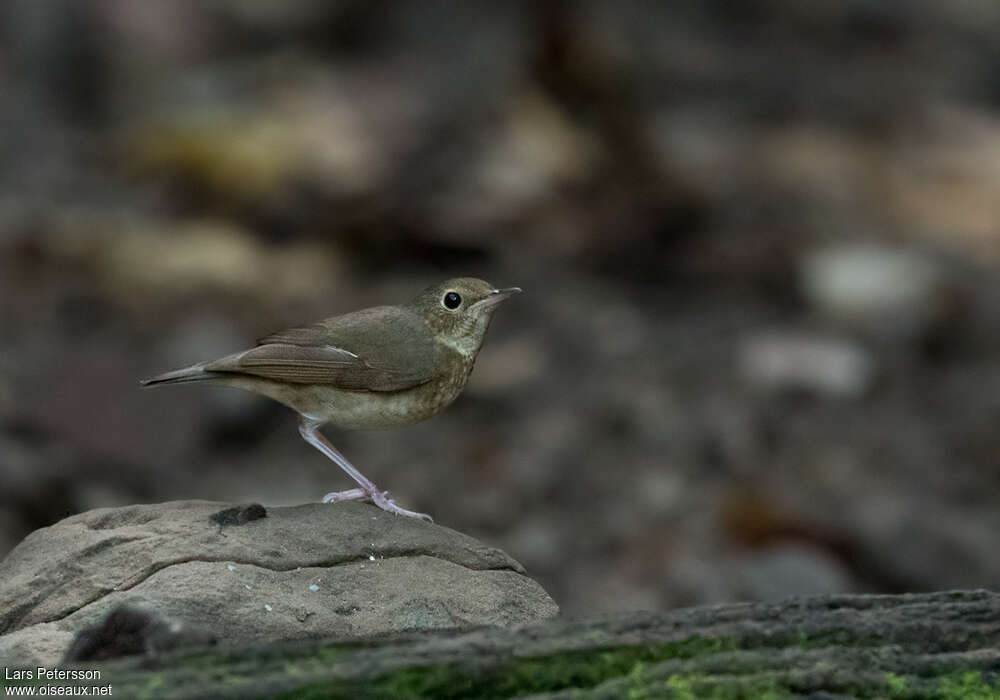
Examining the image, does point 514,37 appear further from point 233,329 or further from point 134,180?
point 233,329

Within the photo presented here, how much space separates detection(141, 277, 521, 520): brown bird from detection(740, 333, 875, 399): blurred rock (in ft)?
13.3

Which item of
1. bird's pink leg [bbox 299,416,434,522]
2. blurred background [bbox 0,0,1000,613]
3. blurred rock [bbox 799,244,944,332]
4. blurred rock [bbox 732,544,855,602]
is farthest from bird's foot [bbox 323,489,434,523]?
blurred rock [bbox 799,244,944,332]

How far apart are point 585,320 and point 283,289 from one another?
6.12 feet

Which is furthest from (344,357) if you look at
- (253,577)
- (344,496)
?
(253,577)

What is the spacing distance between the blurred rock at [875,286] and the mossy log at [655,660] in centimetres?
604

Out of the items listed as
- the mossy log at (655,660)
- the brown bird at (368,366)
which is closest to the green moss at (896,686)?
the mossy log at (655,660)

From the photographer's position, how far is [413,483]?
8.09 meters

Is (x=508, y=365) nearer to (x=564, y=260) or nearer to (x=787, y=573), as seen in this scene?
(x=564, y=260)

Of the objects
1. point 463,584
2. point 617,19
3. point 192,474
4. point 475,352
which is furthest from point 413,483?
point 617,19

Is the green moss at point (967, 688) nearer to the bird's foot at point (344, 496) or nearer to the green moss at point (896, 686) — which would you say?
the green moss at point (896, 686)

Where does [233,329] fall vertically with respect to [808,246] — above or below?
below

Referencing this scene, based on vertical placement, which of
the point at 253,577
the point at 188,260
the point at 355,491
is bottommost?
the point at 253,577

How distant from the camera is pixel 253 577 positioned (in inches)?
161

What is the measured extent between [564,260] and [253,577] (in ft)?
20.1
